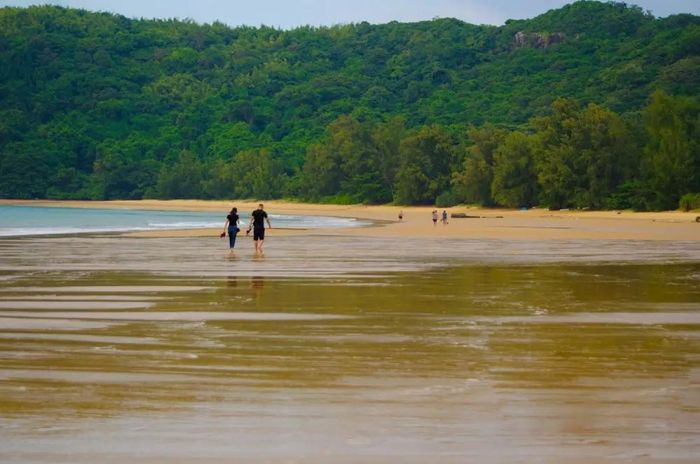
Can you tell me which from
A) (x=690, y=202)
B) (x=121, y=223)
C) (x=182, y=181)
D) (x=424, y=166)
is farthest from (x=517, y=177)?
(x=182, y=181)

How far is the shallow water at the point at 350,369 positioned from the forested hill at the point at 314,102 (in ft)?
264

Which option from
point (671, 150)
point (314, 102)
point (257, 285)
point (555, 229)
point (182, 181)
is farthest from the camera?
point (314, 102)

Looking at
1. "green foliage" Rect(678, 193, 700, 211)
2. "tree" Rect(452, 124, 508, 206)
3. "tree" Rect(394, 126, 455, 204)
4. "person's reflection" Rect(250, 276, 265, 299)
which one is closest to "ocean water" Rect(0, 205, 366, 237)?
"tree" Rect(452, 124, 508, 206)

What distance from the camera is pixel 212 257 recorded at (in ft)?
103

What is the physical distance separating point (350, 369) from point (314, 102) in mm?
155863

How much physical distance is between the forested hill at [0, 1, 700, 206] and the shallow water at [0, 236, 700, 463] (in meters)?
80.5

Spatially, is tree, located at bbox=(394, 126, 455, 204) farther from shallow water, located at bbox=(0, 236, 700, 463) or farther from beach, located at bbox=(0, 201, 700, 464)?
shallow water, located at bbox=(0, 236, 700, 463)

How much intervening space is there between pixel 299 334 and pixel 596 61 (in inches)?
6233

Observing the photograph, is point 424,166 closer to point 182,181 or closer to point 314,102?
point 182,181

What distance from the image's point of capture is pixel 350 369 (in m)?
11.1

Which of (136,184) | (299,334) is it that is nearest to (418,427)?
(299,334)

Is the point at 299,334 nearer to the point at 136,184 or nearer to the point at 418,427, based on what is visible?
the point at 418,427

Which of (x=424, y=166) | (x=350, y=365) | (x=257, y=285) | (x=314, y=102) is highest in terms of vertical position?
(x=314, y=102)

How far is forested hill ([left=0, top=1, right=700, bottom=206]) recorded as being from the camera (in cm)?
11875
